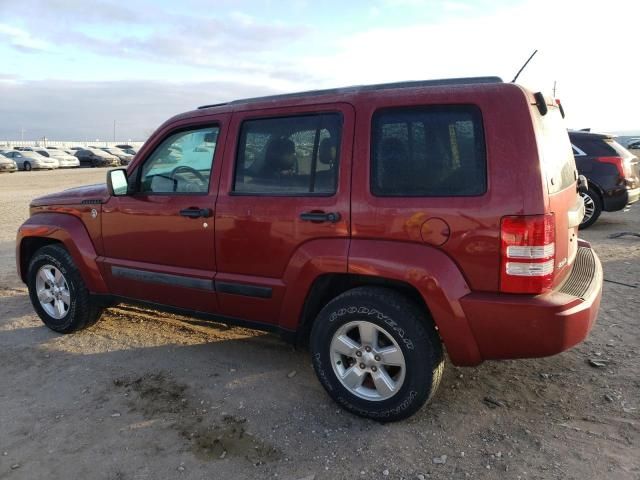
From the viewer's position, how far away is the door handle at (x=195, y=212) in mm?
3691

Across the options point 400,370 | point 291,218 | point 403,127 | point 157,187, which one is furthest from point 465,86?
point 157,187

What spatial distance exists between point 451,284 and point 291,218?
1054 mm

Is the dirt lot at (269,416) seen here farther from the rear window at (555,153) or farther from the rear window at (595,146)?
the rear window at (595,146)

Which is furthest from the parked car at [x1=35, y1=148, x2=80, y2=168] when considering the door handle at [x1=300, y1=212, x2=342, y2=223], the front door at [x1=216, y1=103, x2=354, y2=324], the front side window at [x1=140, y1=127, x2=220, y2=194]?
the door handle at [x1=300, y1=212, x2=342, y2=223]

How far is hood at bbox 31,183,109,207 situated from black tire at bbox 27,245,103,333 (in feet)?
1.30

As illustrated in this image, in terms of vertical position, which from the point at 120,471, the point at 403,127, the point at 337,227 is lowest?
the point at 120,471

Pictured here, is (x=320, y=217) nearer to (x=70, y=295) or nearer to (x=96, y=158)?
(x=70, y=295)

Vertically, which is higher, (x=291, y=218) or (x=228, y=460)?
(x=291, y=218)

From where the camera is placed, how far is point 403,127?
10.1 feet

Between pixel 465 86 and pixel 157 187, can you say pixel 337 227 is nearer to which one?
pixel 465 86

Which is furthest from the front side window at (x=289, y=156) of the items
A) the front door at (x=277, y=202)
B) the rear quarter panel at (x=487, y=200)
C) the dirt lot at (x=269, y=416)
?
the dirt lot at (x=269, y=416)

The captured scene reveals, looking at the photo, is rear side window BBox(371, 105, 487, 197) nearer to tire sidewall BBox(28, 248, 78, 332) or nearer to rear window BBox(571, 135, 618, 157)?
tire sidewall BBox(28, 248, 78, 332)

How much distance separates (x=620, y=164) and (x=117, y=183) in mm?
8374

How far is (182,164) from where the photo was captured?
3986 millimetres
